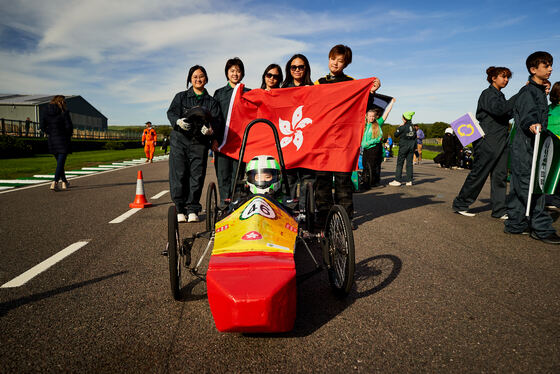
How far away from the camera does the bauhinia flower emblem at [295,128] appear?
5.68 meters

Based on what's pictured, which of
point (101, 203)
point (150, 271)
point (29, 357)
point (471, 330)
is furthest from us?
point (101, 203)

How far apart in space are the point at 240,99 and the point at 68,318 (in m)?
4.07

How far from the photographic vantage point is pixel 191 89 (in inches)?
227

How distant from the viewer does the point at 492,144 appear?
6008 millimetres

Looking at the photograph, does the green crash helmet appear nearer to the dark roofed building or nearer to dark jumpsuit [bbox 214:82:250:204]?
dark jumpsuit [bbox 214:82:250:204]

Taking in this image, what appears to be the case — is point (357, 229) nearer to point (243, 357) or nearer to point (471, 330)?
point (471, 330)

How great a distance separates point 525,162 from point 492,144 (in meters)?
1.02

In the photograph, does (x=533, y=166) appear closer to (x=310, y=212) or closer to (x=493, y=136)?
(x=493, y=136)

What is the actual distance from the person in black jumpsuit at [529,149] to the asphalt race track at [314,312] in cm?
28

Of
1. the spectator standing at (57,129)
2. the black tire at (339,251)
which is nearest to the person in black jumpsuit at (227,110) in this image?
the black tire at (339,251)

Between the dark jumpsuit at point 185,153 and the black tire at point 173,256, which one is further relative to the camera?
the dark jumpsuit at point 185,153

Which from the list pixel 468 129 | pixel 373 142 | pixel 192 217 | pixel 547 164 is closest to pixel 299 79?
pixel 192 217

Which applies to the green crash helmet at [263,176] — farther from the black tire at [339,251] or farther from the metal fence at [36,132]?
the metal fence at [36,132]

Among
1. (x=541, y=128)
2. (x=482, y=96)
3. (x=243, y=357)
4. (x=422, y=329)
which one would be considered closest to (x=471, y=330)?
(x=422, y=329)
